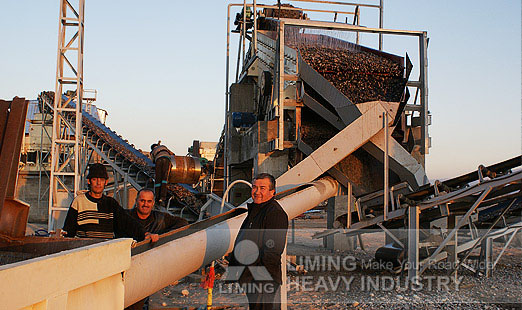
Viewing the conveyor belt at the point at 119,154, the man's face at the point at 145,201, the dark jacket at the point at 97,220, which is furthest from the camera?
the conveyor belt at the point at 119,154

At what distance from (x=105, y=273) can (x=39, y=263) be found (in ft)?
1.86

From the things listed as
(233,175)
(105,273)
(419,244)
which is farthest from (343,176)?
(105,273)

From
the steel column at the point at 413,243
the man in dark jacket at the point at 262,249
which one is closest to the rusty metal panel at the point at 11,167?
the man in dark jacket at the point at 262,249

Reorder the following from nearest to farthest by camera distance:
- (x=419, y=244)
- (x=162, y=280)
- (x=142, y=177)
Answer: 1. (x=162, y=280)
2. (x=419, y=244)
3. (x=142, y=177)

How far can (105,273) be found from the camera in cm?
232

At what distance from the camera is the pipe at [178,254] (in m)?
2.92

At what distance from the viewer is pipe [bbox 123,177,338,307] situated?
9.58 feet

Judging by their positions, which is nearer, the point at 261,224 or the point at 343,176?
the point at 261,224

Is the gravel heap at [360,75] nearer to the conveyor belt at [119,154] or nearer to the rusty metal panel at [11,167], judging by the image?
the conveyor belt at [119,154]

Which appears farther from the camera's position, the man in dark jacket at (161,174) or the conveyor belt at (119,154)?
the conveyor belt at (119,154)

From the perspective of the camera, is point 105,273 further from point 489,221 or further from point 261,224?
point 489,221

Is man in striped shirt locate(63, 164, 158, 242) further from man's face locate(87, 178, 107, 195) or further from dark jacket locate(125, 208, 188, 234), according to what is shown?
dark jacket locate(125, 208, 188, 234)

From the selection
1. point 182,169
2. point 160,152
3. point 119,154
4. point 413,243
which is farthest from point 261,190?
point 119,154

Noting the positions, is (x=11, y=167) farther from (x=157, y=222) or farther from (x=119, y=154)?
(x=119, y=154)
